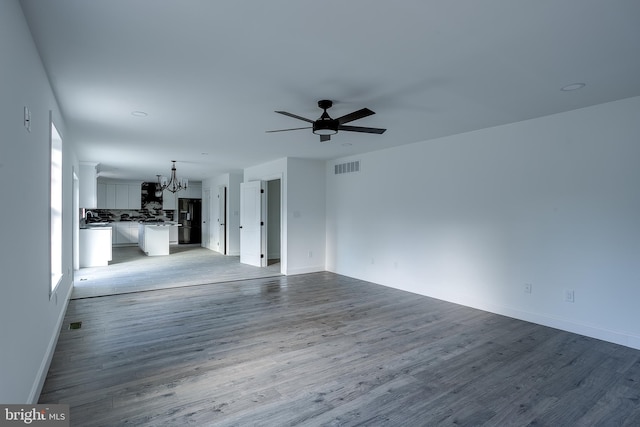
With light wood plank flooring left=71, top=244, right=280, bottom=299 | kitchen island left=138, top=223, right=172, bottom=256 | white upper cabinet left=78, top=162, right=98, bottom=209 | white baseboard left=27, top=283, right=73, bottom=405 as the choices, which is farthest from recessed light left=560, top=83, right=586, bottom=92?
kitchen island left=138, top=223, right=172, bottom=256

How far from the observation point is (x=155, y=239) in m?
9.57

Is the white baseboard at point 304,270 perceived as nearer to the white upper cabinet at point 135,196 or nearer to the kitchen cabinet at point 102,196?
the white upper cabinet at point 135,196

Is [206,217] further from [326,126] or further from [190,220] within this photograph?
[326,126]

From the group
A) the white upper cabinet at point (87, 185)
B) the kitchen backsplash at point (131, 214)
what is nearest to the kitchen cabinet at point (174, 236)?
the kitchen backsplash at point (131, 214)

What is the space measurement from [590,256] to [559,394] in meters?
1.90

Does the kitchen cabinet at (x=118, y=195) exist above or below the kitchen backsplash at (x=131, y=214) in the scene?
above

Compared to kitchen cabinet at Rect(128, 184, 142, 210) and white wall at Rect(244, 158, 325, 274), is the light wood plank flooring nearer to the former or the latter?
white wall at Rect(244, 158, 325, 274)

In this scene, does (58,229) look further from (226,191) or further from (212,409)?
(226,191)

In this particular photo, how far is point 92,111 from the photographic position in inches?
154

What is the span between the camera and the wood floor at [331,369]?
2.20 meters

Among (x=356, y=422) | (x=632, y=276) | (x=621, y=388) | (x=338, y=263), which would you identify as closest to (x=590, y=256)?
(x=632, y=276)

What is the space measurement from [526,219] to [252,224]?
18.7ft
